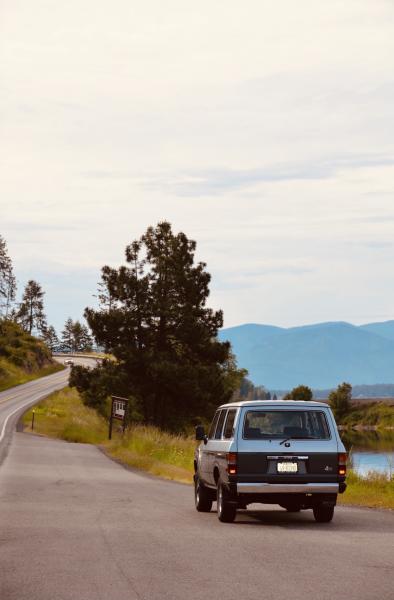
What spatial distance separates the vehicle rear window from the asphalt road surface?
1353mm

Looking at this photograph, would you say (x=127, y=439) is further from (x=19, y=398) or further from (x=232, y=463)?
(x=19, y=398)

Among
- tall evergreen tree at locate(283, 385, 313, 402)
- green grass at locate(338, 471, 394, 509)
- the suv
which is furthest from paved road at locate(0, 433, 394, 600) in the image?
tall evergreen tree at locate(283, 385, 313, 402)

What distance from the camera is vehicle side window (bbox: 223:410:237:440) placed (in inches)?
612

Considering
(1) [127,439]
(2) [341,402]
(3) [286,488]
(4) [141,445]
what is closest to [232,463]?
(3) [286,488]

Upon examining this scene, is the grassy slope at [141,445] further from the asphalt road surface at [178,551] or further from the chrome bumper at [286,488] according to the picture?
the chrome bumper at [286,488]

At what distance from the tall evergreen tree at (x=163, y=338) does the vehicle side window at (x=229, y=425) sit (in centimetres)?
4433

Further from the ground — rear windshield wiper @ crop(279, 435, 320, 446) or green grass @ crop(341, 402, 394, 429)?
rear windshield wiper @ crop(279, 435, 320, 446)

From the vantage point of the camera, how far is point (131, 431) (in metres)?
46.8

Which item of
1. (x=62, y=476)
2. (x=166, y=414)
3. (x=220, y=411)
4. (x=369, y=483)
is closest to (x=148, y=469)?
(x=62, y=476)

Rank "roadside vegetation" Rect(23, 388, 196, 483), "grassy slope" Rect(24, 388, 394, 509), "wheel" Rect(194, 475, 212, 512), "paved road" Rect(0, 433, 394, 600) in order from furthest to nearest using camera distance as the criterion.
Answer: "roadside vegetation" Rect(23, 388, 196, 483)
"grassy slope" Rect(24, 388, 394, 509)
"wheel" Rect(194, 475, 212, 512)
"paved road" Rect(0, 433, 394, 600)

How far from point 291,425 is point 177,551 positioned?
4430mm

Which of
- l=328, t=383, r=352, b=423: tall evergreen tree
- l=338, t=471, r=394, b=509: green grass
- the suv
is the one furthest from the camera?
l=328, t=383, r=352, b=423: tall evergreen tree

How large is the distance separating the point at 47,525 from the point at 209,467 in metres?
2.99

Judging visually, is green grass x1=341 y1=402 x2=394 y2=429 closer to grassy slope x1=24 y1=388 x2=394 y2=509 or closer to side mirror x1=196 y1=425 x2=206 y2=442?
grassy slope x1=24 y1=388 x2=394 y2=509
